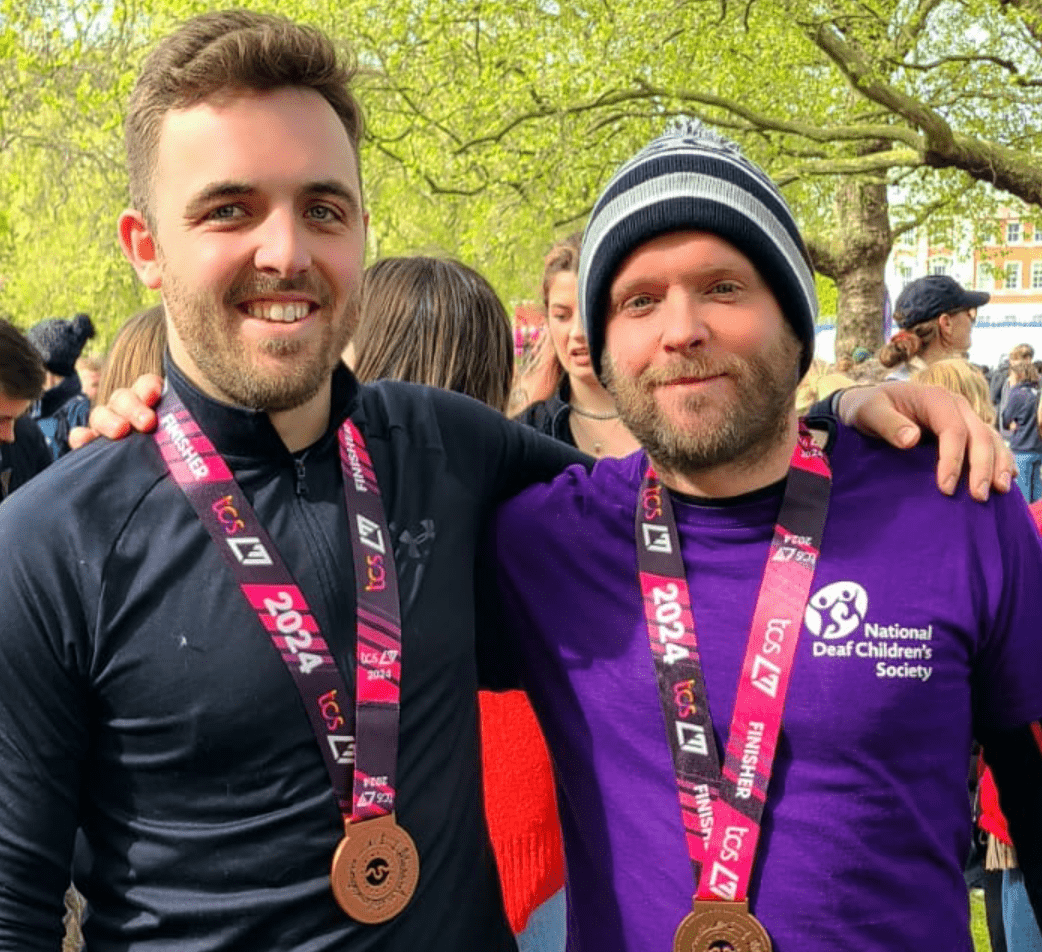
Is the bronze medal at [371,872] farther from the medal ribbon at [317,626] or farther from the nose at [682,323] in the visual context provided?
the nose at [682,323]

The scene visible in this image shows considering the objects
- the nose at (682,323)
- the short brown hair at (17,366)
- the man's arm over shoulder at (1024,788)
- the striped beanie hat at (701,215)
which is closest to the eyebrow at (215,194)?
the striped beanie hat at (701,215)

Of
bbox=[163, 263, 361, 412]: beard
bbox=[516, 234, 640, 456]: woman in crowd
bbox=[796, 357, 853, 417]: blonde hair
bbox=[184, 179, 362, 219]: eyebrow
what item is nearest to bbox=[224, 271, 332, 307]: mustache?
bbox=[163, 263, 361, 412]: beard

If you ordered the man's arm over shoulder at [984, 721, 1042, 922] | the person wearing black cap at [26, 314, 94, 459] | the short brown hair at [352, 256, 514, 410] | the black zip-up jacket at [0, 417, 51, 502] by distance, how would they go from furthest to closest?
1. the person wearing black cap at [26, 314, 94, 459]
2. the black zip-up jacket at [0, 417, 51, 502]
3. the short brown hair at [352, 256, 514, 410]
4. the man's arm over shoulder at [984, 721, 1042, 922]

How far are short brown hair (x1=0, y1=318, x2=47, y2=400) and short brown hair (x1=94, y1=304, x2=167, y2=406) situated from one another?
4.19ft

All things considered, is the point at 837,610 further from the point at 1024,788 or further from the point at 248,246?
the point at 248,246

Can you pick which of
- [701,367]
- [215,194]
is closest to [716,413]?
[701,367]

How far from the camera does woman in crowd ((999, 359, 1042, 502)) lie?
1055 centimetres

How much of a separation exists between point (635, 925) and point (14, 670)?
3.46 ft

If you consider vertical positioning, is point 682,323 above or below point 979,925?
above

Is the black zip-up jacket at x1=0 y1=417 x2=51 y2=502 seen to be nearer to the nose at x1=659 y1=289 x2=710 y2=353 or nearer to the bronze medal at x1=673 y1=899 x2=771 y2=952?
the nose at x1=659 y1=289 x2=710 y2=353

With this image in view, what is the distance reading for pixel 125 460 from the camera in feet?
6.52

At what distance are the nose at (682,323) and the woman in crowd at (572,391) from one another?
1.74 metres

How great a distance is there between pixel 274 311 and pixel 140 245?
313mm

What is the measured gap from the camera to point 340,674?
1.96m
